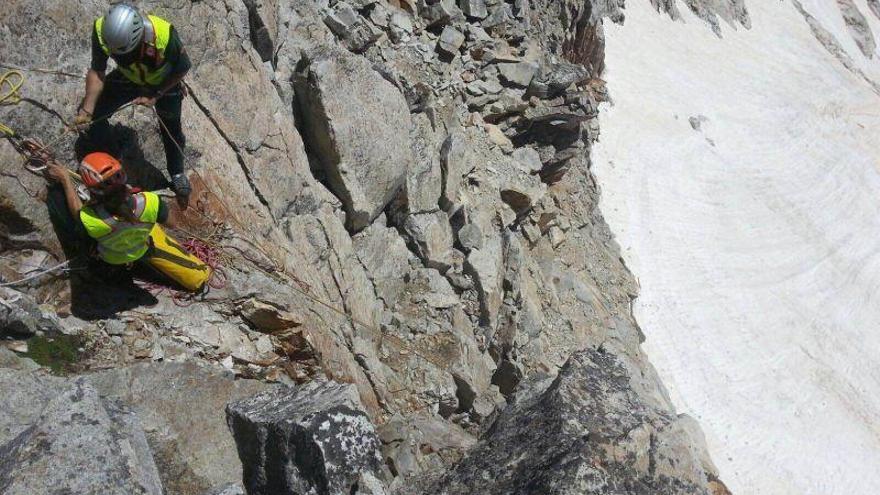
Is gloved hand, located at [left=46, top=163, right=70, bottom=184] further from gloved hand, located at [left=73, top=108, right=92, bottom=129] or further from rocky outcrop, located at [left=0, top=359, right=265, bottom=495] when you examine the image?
rocky outcrop, located at [left=0, top=359, right=265, bottom=495]

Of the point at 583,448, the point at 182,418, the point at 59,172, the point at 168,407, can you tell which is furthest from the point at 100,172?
the point at 583,448

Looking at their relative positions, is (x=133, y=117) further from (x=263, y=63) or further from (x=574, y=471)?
(x=574, y=471)

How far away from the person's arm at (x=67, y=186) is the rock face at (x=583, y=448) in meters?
4.90

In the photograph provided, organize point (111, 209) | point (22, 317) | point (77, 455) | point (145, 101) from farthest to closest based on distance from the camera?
point (145, 101) < point (111, 209) < point (22, 317) < point (77, 455)

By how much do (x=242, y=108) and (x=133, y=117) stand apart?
196 cm

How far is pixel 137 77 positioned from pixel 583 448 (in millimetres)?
6613

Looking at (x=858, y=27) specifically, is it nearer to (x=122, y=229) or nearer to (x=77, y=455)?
(x=122, y=229)

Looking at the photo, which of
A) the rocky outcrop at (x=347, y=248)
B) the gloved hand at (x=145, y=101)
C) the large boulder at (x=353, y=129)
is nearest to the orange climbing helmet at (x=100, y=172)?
the rocky outcrop at (x=347, y=248)

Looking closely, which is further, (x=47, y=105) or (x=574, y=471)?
(x=47, y=105)

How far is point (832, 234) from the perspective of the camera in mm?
31031

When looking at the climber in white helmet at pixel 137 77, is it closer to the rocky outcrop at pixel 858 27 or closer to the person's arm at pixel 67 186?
the person's arm at pixel 67 186

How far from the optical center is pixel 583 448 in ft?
21.0

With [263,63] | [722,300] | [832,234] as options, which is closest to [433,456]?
[263,63]

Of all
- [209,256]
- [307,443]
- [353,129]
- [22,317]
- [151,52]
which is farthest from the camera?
[353,129]
